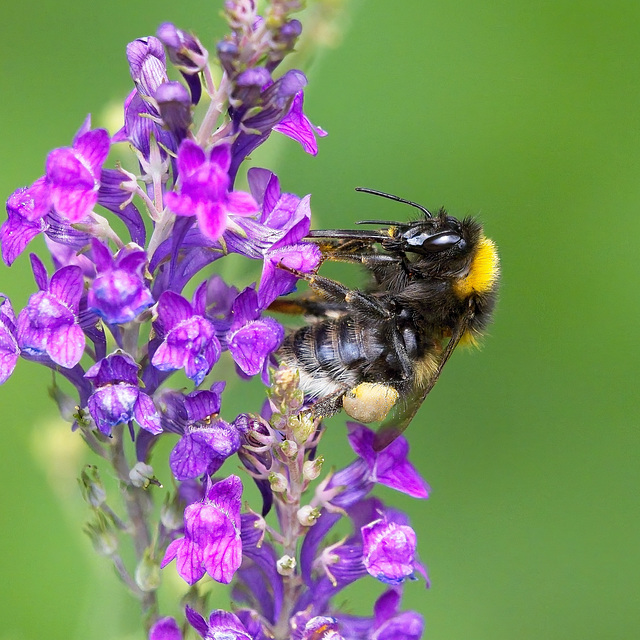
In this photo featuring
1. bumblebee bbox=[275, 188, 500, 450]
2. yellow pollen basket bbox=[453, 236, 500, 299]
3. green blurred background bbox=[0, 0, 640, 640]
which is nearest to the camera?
bumblebee bbox=[275, 188, 500, 450]

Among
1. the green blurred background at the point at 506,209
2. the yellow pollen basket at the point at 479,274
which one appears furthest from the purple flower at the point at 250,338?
the green blurred background at the point at 506,209

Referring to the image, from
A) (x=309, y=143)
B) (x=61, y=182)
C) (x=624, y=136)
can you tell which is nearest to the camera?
(x=61, y=182)

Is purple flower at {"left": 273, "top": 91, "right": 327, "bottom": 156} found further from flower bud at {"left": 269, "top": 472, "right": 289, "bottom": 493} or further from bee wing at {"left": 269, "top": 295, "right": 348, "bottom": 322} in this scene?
flower bud at {"left": 269, "top": 472, "right": 289, "bottom": 493}

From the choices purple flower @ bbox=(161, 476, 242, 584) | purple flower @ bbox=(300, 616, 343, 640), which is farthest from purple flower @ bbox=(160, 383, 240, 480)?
purple flower @ bbox=(300, 616, 343, 640)

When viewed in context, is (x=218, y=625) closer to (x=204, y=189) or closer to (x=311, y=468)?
(x=311, y=468)

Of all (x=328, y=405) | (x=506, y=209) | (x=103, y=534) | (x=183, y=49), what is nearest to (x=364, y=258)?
(x=328, y=405)

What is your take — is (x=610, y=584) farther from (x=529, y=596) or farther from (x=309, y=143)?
(x=309, y=143)

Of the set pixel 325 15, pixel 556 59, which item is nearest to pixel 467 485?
pixel 556 59
